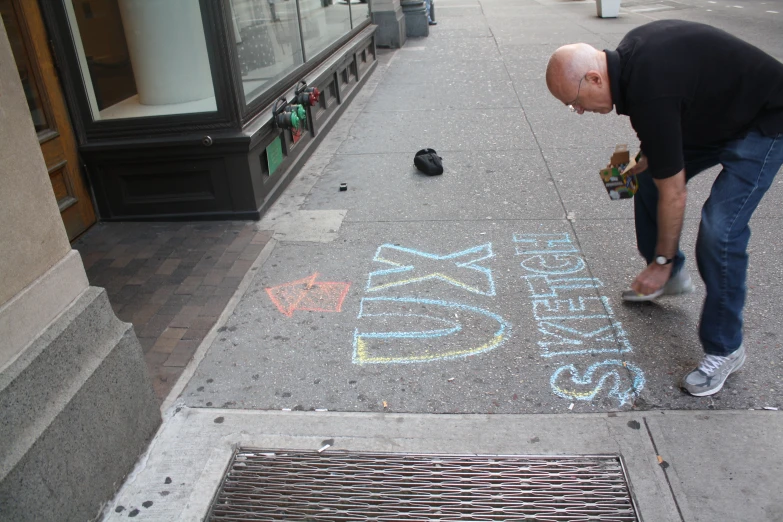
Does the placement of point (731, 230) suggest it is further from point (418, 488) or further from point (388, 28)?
point (388, 28)

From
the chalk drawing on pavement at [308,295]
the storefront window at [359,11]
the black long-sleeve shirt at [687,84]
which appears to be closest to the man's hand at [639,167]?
the black long-sleeve shirt at [687,84]

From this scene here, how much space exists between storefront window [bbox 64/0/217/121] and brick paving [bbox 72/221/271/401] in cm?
90

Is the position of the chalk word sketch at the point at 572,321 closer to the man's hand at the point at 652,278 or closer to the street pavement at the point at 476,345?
the street pavement at the point at 476,345

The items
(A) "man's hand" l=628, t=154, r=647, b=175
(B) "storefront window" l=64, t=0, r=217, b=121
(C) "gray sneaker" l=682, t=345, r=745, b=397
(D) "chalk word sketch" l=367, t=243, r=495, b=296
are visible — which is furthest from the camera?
(B) "storefront window" l=64, t=0, r=217, b=121

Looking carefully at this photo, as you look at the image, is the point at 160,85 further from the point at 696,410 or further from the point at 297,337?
the point at 696,410

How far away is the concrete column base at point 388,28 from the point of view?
12.4 metres

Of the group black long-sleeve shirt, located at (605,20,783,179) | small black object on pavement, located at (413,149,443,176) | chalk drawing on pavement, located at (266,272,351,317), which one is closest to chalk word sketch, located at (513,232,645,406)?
Result: black long-sleeve shirt, located at (605,20,783,179)

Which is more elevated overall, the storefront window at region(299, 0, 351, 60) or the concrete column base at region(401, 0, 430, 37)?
the storefront window at region(299, 0, 351, 60)

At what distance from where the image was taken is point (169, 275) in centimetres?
414

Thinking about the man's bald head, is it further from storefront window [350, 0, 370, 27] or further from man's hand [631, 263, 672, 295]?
storefront window [350, 0, 370, 27]

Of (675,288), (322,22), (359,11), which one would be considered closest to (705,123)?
(675,288)

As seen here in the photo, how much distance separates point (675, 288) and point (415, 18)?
1157 cm

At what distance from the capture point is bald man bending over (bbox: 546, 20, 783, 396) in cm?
255

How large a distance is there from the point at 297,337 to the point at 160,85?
2.69 meters
